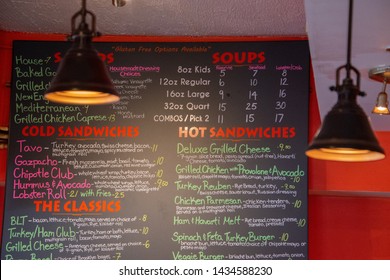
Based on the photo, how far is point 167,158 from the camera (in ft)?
15.4

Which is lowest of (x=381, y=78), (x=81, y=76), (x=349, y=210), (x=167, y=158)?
(x=349, y=210)

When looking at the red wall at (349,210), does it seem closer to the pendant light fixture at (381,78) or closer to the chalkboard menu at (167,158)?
the chalkboard menu at (167,158)

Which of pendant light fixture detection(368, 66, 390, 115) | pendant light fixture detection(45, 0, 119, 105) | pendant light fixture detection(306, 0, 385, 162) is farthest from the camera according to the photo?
pendant light fixture detection(368, 66, 390, 115)

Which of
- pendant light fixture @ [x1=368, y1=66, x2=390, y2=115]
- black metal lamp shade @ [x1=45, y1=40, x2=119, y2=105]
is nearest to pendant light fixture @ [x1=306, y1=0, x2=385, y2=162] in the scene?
black metal lamp shade @ [x1=45, y1=40, x2=119, y2=105]

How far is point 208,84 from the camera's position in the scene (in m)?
4.76

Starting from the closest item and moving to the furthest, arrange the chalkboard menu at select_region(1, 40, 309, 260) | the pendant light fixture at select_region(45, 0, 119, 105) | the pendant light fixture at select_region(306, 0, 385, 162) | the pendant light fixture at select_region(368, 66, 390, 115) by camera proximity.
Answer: the pendant light fixture at select_region(306, 0, 385, 162) < the pendant light fixture at select_region(45, 0, 119, 105) < the pendant light fixture at select_region(368, 66, 390, 115) < the chalkboard menu at select_region(1, 40, 309, 260)

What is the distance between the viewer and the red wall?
→ 15.1ft

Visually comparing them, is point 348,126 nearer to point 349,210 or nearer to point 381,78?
point 381,78

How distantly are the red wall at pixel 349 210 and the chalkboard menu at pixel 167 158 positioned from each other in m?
0.16

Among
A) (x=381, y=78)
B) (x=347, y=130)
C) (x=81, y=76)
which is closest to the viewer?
(x=347, y=130)

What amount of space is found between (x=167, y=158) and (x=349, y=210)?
141 centimetres

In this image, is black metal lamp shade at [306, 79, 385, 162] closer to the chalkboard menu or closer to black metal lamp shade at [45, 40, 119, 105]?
black metal lamp shade at [45, 40, 119, 105]

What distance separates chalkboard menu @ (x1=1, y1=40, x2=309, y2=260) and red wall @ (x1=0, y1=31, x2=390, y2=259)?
16 centimetres

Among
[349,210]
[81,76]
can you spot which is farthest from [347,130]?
[349,210]
